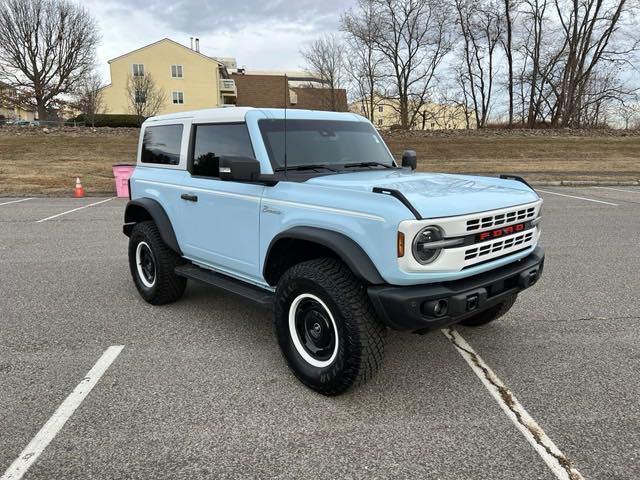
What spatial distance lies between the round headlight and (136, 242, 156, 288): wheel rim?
314 cm

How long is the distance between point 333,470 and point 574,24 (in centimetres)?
3948

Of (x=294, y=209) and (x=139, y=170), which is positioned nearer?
(x=294, y=209)

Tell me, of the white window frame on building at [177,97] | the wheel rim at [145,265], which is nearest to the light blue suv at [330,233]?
the wheel rim at [145,265]

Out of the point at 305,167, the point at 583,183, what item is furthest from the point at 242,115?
the point at 583,183

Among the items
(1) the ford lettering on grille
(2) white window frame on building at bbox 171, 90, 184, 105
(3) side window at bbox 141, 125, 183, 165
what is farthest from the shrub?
(1) the ford lettering on grille

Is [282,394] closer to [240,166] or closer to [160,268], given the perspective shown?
[240,166]

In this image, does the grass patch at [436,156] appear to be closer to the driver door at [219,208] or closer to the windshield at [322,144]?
the driver door at [219,208]

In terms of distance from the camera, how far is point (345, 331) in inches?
116

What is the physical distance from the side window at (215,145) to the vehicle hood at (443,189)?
811mm

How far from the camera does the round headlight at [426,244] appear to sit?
275cm

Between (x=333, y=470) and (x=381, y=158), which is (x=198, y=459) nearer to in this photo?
(x=333, y=470)

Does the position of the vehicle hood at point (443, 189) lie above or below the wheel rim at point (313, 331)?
above

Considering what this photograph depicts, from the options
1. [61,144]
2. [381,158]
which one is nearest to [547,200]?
[381,158]

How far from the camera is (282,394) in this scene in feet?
10.5
